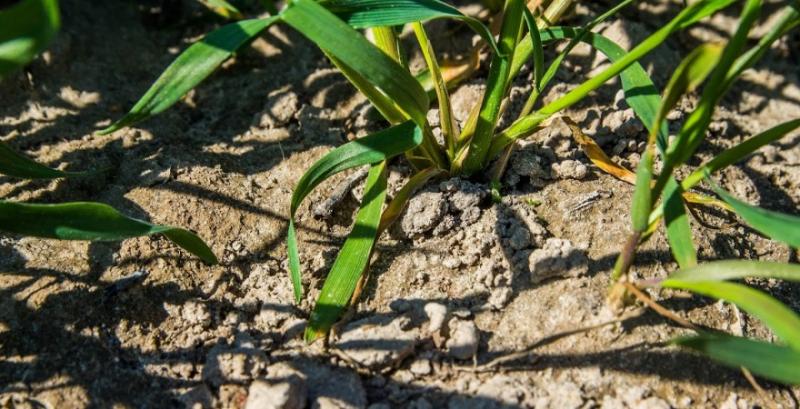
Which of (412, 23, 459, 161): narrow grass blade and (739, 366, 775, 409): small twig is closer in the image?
(739, 366, 775, 409): small twig

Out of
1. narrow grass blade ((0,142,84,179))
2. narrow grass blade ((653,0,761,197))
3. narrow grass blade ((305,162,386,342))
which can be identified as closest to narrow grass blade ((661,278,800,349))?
narrow grass blade ((653,0,761,197))

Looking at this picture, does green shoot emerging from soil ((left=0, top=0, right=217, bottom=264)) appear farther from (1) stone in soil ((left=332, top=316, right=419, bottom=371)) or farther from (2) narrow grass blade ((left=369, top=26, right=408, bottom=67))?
(2) narrow grass blade ((left=369, top=26, right=408, bottom=67))

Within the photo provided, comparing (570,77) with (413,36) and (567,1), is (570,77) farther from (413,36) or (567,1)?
(413,36)

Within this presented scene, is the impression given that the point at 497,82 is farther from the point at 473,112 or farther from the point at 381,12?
the point at 381,12

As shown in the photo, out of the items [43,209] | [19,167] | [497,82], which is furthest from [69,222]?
[497,82]

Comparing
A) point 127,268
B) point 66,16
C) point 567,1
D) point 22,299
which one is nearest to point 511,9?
point 567,1

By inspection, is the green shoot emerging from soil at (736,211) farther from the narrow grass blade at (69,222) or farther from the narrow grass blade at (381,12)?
the narrow grass blade at (69,222)
